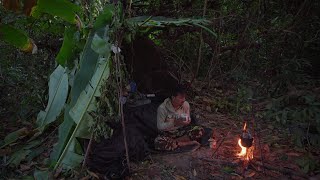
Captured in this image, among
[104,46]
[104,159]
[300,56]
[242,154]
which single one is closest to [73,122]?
[104,159]

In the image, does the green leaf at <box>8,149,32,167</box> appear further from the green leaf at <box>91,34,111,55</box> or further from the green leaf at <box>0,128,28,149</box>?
the green leaf at <box>91,34,111,55</box>

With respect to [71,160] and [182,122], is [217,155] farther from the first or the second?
[71,160]

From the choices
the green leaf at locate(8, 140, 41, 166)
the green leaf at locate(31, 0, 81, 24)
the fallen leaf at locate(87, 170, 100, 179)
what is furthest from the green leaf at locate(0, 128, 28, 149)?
the green leaf at locate(31, 0, 81, 24)

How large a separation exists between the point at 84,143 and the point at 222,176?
1914 millimetres

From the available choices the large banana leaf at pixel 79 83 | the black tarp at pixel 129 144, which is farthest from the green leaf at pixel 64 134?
the black tarp at pixel 129 144

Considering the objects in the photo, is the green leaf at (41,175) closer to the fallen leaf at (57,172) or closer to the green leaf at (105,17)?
the fallen leaf at (57,172)

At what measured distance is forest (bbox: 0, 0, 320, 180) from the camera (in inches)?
165

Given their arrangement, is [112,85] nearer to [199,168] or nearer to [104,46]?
[104,46]

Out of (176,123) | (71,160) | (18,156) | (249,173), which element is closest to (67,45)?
(71,160)

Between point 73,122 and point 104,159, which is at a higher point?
point 73,122

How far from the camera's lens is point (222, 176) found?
4.37 meters

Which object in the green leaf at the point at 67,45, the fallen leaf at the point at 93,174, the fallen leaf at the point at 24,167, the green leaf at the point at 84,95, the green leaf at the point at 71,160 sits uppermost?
the green leaf at the point at 67,45

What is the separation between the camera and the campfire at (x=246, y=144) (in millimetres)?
4137

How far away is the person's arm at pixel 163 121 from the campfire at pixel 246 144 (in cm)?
116
